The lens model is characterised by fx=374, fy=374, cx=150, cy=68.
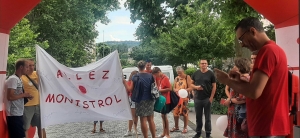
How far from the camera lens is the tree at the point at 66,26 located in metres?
24.5

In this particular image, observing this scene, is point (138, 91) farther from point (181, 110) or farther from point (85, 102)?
point (181, 110)

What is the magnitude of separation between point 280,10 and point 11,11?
3656 millimetres

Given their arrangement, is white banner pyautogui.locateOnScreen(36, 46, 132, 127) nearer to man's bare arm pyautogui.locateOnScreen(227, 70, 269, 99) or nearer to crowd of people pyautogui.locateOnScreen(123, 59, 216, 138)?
crowd of people pyautogui.locateOnScreen(123, 59, 216, 138)

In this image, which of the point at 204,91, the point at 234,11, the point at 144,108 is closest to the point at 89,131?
the point at 144,108

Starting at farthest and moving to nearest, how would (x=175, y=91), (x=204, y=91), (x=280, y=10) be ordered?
1. (x=175, y=91)
2. (x=204, y=91)
3. (x=280, y=10)

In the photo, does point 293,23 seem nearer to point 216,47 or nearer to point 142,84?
point 142,84

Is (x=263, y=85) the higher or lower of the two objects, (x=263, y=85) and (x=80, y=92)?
the higher

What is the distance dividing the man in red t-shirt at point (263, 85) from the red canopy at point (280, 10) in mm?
2439

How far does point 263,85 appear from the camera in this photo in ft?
8.66

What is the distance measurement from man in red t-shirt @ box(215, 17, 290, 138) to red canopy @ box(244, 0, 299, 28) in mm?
2439

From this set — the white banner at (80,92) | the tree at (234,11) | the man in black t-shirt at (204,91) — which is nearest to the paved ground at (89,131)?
the man in black t-shirt at (204,91)

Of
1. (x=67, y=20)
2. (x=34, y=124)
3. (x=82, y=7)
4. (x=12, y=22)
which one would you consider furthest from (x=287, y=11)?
(x=82, y=7)

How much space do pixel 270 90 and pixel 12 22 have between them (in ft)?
12.4

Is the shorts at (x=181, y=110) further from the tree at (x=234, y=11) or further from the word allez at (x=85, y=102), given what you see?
the tree at (x=234, y=11)
